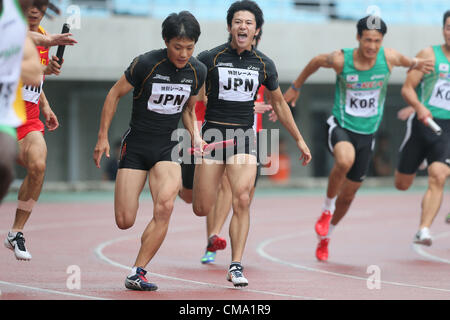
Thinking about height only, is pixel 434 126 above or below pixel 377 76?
below

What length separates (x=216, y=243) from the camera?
11008 millimetres

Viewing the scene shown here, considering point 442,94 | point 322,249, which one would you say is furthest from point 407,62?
point 322,249

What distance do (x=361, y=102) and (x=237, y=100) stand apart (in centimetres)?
238

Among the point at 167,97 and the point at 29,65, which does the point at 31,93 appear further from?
the point at 29,65

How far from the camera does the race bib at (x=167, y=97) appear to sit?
8688 mm

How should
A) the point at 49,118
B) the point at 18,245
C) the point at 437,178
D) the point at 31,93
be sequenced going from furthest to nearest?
the point at 437,178, the point at 49,118, the point at 31,93, the point at 18,245

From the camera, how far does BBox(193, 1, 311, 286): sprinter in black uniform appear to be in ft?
31.0

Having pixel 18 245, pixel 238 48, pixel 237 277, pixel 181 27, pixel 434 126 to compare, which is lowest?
pixel 237 277

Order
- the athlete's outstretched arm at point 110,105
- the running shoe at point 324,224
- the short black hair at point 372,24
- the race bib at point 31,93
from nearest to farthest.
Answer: the athlete's outstretched arm at point 110,105, the race bib at point 31,93, the short black hair at point 372,24, the running shoe at point 324,224

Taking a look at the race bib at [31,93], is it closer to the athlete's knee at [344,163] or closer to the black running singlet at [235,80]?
the black running singlet at [235,80]

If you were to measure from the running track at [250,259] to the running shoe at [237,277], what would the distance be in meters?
0.08

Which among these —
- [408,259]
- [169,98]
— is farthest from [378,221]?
[169,98]

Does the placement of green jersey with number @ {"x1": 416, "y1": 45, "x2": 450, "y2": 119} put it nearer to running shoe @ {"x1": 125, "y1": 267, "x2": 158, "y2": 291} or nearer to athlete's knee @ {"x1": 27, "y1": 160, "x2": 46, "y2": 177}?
running shoe @ {"x1": 125, "y1": 267, "x2": 158, "y2": 291}

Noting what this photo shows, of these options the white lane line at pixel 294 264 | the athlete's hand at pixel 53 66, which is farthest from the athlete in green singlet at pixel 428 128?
the athlete's hand at pixel 53 66
